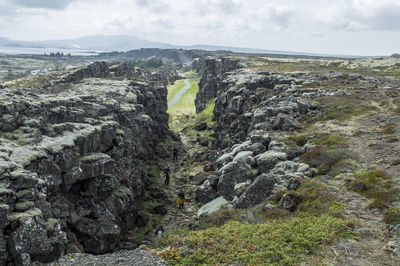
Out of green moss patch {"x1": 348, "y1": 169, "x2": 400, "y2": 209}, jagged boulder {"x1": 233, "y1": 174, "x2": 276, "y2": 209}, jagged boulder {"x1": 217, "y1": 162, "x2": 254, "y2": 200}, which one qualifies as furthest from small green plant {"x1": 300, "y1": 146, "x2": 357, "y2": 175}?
jagged boulder {"x1": 217, "y1": 162, "x2": 254, "y2": 200}

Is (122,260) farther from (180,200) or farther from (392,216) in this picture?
(180,200)

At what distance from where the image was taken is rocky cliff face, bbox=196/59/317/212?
28.0 metres

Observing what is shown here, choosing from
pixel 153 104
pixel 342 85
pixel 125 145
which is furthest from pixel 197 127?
pixel 125 145

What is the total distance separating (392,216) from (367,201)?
3.22 meters

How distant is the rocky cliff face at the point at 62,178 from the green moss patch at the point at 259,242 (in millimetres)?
10519

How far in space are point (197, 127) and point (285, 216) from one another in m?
78.6

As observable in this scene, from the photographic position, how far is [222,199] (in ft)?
112

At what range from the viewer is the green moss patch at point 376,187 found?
813 inches

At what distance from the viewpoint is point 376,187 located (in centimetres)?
2291

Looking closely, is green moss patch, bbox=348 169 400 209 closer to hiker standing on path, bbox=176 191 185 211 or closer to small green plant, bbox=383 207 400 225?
small green plant, bbox=383 207 400 225

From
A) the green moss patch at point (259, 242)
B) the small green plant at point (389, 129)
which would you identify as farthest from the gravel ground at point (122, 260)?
the small green plant at point (389, 129)

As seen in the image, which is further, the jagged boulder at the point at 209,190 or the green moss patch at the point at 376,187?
the jagged boulder at the point at 209,190

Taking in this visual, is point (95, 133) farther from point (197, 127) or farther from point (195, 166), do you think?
point (197, 127)

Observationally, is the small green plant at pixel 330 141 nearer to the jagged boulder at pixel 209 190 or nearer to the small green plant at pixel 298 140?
the small green plant at pixel 298 140
